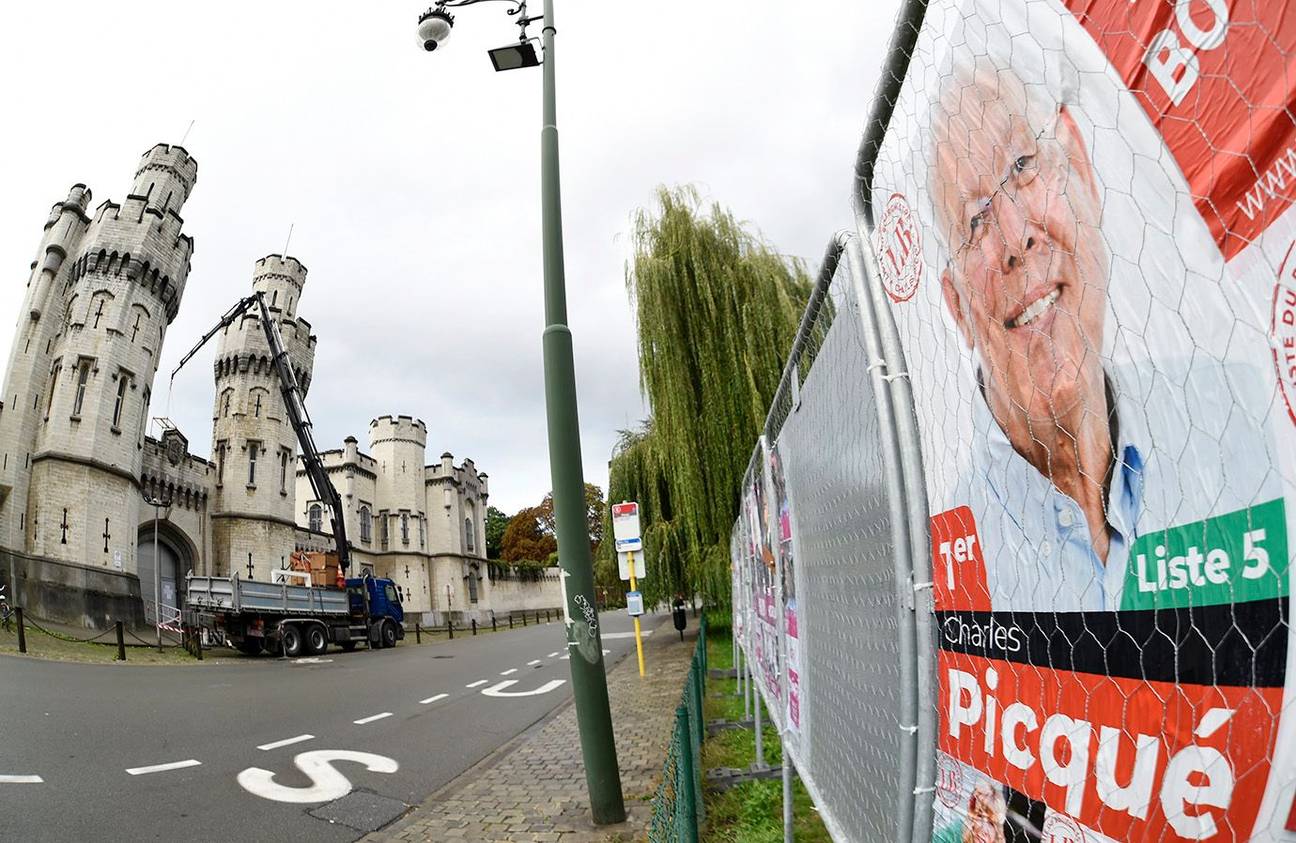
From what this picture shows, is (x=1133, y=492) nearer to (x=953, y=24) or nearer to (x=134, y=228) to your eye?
(x=953, y=24)

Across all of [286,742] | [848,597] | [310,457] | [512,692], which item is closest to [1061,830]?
[848,597]

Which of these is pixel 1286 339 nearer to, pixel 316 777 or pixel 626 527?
pixel 316 777

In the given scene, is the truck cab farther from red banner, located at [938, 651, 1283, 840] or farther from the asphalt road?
red banner, located at [938, 651, 1283, 840]

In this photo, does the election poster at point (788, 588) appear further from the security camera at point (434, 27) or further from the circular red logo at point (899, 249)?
the security camera at point (434, 27)

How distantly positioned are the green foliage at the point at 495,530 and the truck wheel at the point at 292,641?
194 ft

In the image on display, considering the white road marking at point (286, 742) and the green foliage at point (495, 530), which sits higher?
the green foliage at point (495, 530)

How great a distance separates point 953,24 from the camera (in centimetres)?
126

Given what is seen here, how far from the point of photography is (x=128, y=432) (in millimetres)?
29250

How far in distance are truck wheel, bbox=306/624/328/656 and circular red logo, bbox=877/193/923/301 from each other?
78.9 feet

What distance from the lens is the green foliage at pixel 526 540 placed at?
78.7 m

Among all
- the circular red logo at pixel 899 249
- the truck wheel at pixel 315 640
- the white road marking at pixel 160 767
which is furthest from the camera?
the truck wheel at pixel 315 640

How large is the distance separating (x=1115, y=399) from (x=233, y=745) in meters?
9.11

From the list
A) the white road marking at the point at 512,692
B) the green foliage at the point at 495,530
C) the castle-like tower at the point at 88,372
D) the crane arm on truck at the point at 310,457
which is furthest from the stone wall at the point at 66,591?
the green foliage at the point at 495,530

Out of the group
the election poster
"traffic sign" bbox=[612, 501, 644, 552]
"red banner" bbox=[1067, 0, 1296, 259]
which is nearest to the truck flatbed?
"traffic sign" bbox=[612, 501, 644, 552]
